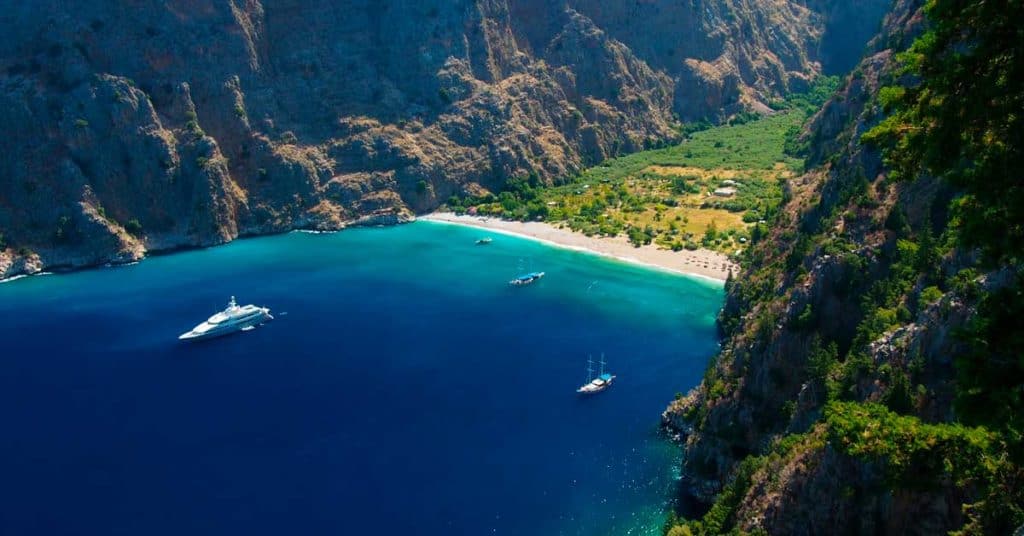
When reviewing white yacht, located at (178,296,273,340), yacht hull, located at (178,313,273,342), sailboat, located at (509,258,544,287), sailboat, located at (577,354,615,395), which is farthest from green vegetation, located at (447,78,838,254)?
yacht hull, located at (178,313,273,342)

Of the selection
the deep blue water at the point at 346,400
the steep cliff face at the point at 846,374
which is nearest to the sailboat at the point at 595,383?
the deep blue water at the point at 346,400

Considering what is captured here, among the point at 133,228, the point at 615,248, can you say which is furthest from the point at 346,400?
the point at 133,228

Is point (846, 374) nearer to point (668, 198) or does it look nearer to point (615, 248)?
point (615, 248)

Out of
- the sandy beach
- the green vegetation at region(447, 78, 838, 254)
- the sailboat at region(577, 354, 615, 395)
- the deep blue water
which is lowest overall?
the deep blue water

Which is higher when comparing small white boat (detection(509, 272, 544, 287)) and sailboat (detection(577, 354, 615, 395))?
small white boat (detection(509, 272, 544, 287))

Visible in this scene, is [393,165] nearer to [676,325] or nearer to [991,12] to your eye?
[676,325]

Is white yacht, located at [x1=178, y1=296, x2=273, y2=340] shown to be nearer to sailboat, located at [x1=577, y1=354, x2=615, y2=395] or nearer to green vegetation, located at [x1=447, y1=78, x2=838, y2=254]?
sailboat, located at [x1=577, y1=354, x2=615, y2=395]
